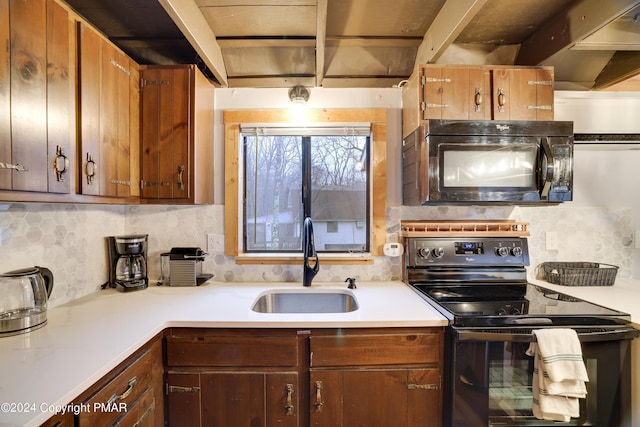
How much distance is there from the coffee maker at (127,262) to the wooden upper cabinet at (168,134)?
310 millimetres

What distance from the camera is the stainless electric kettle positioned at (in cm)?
112

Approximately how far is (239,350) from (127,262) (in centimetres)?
97

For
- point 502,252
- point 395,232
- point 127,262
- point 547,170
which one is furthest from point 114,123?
point 502,252

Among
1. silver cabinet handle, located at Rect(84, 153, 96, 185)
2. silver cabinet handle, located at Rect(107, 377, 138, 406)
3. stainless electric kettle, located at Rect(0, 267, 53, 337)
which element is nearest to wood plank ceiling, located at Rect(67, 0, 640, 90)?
silver cabinet handle, located at Rect(84, 153, 96, 185)

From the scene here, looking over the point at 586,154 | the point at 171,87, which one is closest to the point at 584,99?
the point at 586,154

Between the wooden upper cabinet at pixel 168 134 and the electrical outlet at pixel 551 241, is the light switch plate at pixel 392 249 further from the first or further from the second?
the wooden upper cabinet at pixel 168 134

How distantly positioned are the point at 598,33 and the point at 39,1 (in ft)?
7.77

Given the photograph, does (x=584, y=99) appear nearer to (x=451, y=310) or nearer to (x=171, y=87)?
(x=451, y=310)

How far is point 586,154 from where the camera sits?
1994 mm

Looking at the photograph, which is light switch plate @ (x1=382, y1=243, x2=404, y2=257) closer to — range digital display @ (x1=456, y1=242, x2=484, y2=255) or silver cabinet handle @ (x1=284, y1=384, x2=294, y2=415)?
range digital display @ (x1=456, y1=242, x2=484, y2=255)

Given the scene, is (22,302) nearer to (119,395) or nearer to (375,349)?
(119,395)

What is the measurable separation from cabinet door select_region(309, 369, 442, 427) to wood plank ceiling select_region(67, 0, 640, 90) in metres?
1.65

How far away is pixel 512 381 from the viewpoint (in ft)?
4.15

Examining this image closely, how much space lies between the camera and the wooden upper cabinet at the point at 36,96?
92cm
